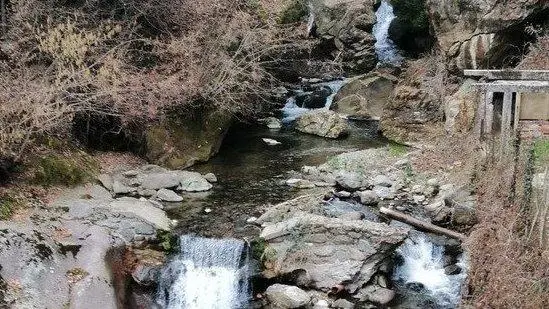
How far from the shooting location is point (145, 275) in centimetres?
972

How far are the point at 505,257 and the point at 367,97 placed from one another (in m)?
12.3

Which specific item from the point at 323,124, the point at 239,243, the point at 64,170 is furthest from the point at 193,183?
the point at 323,124

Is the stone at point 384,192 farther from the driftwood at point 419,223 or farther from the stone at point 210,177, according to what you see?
the stone at point 210,177

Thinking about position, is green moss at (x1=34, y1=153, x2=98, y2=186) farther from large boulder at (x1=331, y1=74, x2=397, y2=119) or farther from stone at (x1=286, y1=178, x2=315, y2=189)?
large boulder at (x1=331, y1=74, x2=397, y2=119)

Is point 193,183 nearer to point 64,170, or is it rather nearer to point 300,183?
point 300,183

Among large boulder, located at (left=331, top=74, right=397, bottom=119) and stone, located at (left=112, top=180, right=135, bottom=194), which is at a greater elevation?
large boulder, located at (left=331, top=74, right=397, bottom=119)

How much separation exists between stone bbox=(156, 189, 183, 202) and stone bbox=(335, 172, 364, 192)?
3743 millimetres

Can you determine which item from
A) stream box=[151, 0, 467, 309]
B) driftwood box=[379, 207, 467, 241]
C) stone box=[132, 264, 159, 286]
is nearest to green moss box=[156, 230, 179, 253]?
stream box=[151, 0, 467, 309]

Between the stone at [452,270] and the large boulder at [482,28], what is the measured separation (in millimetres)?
7756

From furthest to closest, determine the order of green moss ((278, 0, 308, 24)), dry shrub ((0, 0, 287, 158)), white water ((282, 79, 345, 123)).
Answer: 1. white water ((282, 79, 345, 123))
2. green moss ((278, 0, 308, 24))
3. dry shrub ((0, 0, 287, 158))

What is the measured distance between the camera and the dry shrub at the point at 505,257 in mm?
7652

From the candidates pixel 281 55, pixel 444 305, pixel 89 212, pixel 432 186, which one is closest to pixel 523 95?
pixel 444 305

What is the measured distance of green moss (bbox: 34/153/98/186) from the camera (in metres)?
11.4

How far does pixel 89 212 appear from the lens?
10.8 meters
